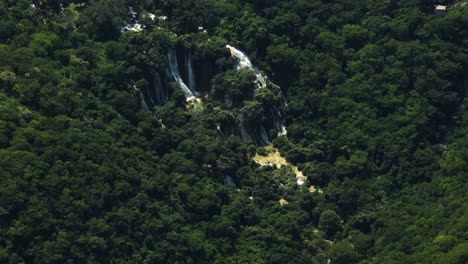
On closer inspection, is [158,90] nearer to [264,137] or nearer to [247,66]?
[247,66]

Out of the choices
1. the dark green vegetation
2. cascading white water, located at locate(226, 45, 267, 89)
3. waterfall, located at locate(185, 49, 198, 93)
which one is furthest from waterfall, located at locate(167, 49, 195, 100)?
cascading white water, located at locate(226, 45, 267, 89)

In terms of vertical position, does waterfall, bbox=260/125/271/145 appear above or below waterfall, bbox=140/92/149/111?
below

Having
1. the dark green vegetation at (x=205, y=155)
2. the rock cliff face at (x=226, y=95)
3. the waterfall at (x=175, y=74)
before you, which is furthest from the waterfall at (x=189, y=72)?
the dark green vegetation at (x=205, y=155)

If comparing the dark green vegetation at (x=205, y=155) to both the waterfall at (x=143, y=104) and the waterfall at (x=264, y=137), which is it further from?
the waterfall at (x=264, y=137)

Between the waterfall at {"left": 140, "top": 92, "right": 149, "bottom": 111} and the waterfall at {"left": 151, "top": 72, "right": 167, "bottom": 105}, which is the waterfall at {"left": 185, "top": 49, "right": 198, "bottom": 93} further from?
the waterfall at {"left": 140, "top": 92, "right": 149, "bottom": 111}

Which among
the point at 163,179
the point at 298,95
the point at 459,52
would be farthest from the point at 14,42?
the point at 459,52

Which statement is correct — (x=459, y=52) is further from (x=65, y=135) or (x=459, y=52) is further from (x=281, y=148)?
(x=65, y=135)
